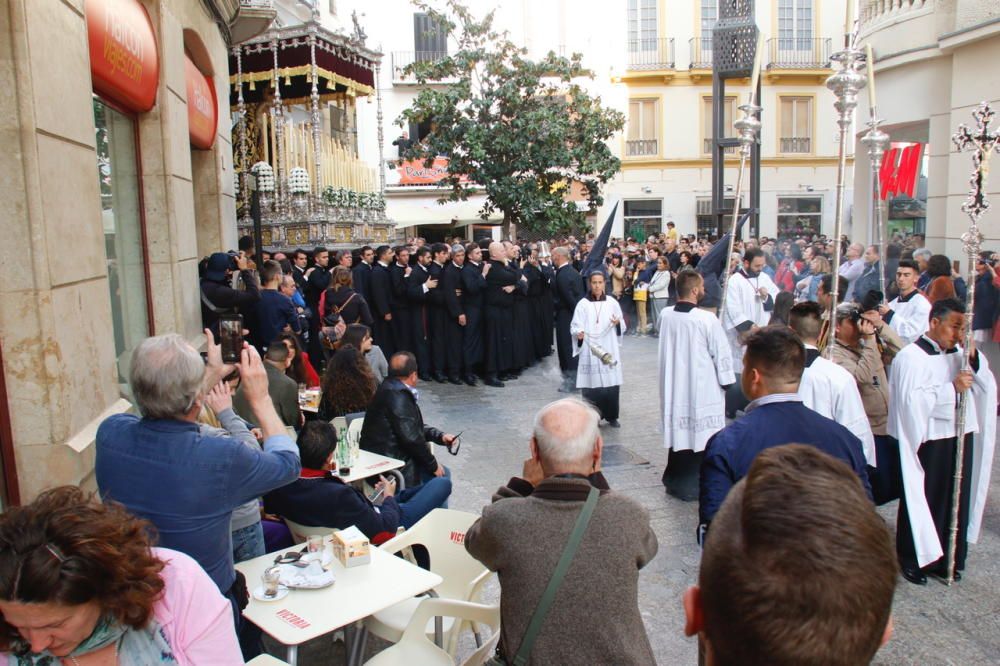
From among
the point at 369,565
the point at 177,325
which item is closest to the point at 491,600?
the point at 369,565

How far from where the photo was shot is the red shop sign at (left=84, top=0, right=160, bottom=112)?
191 inches

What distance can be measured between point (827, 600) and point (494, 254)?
10540 millimetres

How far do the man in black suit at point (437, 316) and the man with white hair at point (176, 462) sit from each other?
8.71 meters

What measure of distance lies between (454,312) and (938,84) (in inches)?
331

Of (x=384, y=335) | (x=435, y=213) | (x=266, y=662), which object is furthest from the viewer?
(x=435, y=213)

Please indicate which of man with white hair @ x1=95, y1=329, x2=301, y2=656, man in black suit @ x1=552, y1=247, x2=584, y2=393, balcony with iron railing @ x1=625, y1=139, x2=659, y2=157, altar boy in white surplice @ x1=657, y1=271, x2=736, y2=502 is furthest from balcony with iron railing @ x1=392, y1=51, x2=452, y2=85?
man with white hair @ x1=95, y1=329, x2=301, y2=656

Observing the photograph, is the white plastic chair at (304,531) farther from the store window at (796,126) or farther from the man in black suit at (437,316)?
the store window at (796,126)

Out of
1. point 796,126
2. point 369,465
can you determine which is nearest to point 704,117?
point 796,126

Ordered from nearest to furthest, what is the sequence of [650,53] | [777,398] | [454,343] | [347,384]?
[777,398]
[347,384]
[454,343]
[650,53]

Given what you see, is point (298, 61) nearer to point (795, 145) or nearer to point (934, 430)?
point (934, 430)

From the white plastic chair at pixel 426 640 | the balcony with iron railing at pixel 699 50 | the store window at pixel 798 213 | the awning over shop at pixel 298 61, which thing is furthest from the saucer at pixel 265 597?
the store window at pixel 798 213

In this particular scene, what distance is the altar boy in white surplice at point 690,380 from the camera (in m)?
6.43

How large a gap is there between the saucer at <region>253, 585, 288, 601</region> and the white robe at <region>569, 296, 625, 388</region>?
5845 mm

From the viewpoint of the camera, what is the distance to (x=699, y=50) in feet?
101
